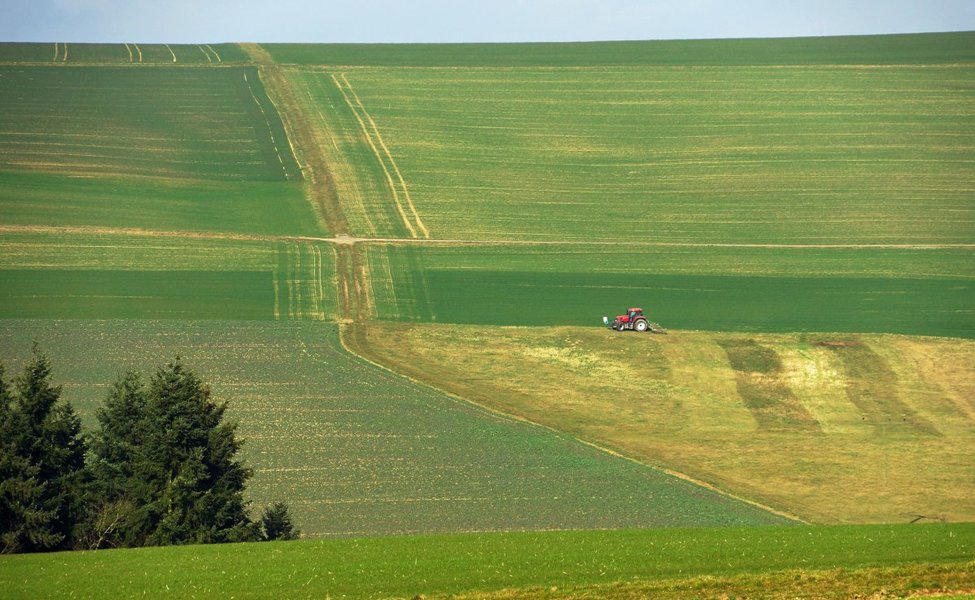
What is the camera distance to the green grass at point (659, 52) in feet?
365

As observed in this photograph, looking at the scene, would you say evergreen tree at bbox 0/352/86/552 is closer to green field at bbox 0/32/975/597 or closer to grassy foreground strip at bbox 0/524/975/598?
grassy foreground strip at bbox 0/524/975/598

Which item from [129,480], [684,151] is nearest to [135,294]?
[129,480]

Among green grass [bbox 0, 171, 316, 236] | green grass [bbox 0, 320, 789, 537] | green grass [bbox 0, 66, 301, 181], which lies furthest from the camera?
green grass [bbox 0, 66, 301, 181]

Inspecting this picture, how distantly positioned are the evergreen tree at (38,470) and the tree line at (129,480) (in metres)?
0.03

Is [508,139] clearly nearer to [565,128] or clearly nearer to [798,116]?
[565,128]

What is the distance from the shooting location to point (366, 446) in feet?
155

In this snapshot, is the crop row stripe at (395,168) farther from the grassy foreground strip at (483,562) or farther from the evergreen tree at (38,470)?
the grassy foreground strip at (483,562)

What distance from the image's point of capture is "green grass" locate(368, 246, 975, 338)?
66688 millimetres

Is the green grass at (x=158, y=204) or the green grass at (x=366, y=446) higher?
the green grass at (x=158, y=204)

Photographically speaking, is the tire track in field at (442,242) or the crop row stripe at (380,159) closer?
the tire track in field at (442,242)

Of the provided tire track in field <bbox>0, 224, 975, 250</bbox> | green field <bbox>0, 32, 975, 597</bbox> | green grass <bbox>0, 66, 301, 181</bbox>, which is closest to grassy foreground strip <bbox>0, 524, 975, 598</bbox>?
green field <bbox>0, 32, 975, 597</bbox>

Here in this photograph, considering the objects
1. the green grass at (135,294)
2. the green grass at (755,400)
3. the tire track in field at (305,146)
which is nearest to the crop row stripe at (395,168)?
the tire track in field at (305,146)

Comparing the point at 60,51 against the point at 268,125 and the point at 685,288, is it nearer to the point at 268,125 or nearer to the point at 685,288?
the point at 268,125

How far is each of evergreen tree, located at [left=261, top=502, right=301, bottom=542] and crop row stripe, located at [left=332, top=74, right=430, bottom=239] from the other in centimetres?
4205
